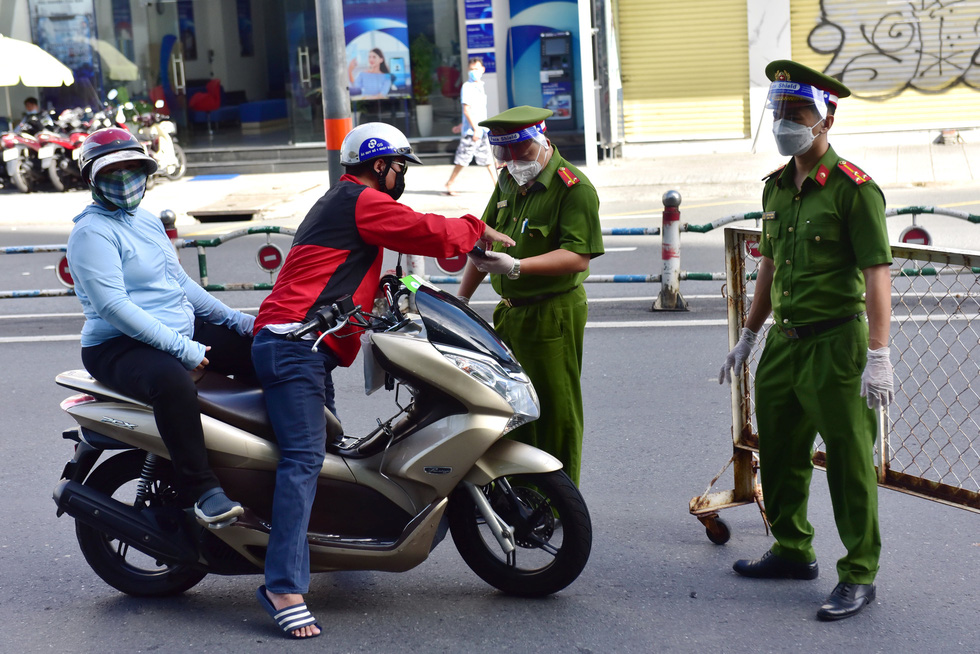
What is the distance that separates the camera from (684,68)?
800 inches

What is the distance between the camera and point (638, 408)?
651 centimetres

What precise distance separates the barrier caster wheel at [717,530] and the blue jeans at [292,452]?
1.74 m

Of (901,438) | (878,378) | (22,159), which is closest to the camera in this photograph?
(878,378)

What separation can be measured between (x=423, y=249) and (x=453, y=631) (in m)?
1.41

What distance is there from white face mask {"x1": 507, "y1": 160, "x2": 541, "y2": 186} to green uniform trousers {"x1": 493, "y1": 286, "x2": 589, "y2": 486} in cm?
53

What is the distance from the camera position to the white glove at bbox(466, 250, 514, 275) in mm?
4184

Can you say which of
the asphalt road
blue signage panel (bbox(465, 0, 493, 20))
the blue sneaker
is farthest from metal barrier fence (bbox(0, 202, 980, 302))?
blue signage panel (bbox(465, 0, 493, 20))

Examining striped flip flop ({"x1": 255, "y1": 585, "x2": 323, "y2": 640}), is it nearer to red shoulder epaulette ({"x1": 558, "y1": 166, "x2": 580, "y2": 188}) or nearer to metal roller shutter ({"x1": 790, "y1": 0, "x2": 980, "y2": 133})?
red shoulder epaulette ({"x1": 558, "y1": 166, "x2": 580, "y2": 188})

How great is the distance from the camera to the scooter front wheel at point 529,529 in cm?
397

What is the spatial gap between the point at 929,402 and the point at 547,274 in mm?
2323

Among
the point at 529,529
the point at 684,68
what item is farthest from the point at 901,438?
the point at 684,68

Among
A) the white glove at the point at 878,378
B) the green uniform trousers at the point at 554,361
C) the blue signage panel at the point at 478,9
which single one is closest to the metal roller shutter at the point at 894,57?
the blue signage panel at the point at 478,9

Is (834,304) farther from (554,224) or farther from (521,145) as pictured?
(521,145)

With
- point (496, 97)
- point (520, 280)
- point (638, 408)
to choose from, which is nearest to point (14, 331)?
point (638, 408)
